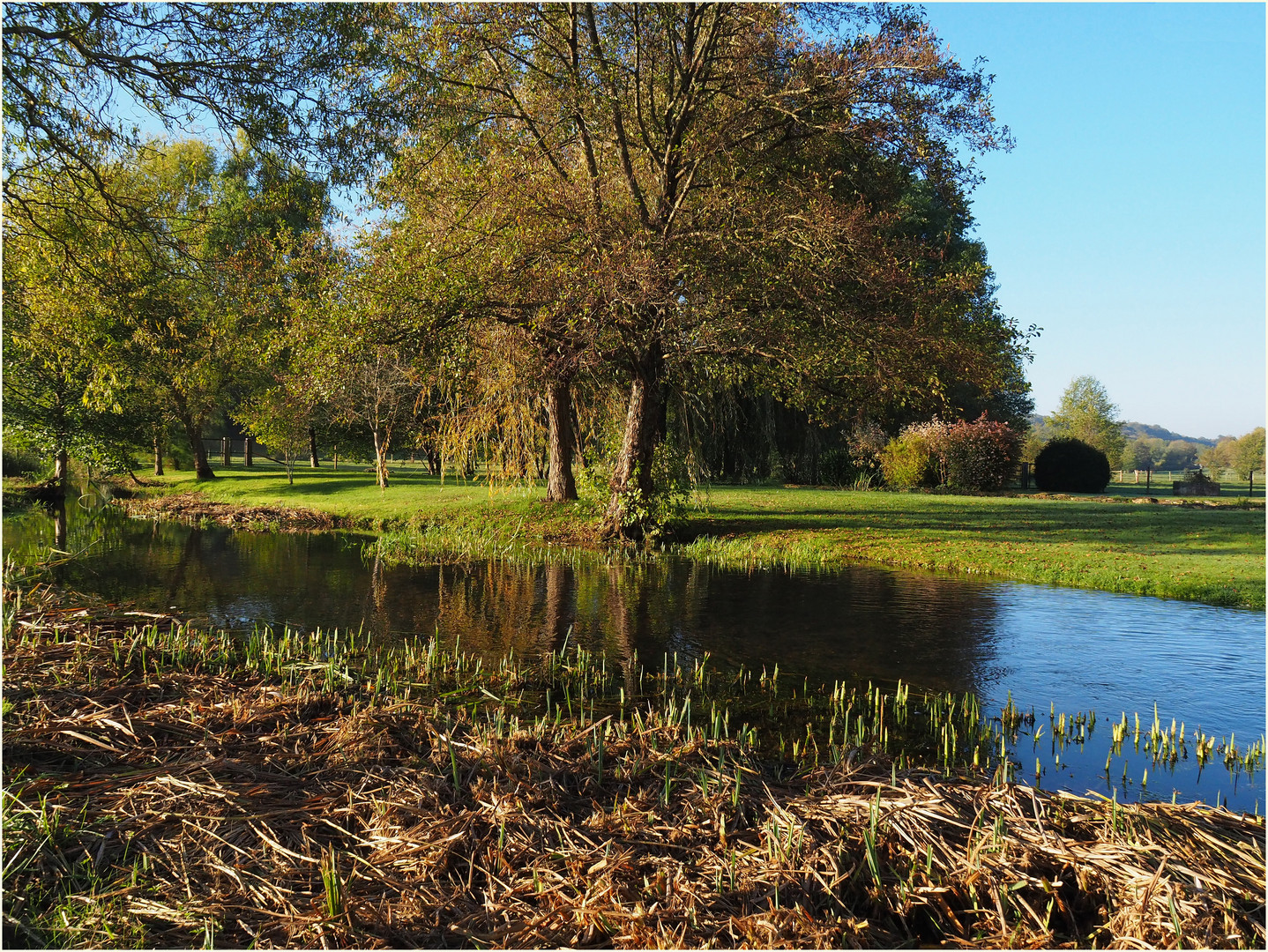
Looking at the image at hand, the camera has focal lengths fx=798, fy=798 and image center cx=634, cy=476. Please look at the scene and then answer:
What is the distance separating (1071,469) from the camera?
34656 mm

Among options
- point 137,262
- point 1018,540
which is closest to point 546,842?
point 137,262

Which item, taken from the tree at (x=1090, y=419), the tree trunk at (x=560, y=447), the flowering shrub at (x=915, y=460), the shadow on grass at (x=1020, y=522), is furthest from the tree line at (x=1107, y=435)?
the tree trunk at (x=560, y=447)

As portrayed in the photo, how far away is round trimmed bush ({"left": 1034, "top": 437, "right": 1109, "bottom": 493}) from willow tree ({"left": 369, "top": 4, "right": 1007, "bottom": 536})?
21044 millimetres

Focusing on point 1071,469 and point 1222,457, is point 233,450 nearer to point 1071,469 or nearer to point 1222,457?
point 1071,469

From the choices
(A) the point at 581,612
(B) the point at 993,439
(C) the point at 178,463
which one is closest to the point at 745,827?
(A) the point at 581,612

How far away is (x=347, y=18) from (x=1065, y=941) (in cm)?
1170

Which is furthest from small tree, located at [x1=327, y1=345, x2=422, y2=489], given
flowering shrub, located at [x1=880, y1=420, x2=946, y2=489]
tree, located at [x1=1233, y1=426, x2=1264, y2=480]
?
tree, located at [x1=1233, y1=426, x2=1264, y2=480]

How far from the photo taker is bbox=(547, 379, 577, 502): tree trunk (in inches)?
875

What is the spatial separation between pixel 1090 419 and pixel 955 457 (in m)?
42.6

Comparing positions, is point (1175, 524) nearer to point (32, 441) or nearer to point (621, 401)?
point (621, 401)

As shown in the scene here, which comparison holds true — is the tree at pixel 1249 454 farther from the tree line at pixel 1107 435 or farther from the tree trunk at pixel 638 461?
the tree trunk at pixel 638 461

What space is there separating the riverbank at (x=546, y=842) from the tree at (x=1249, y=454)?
66870 millimetres

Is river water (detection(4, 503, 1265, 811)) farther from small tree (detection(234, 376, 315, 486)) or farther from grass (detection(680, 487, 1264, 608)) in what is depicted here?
small tree (detection(234, 376, 315, 486))

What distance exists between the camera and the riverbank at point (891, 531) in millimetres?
14227
